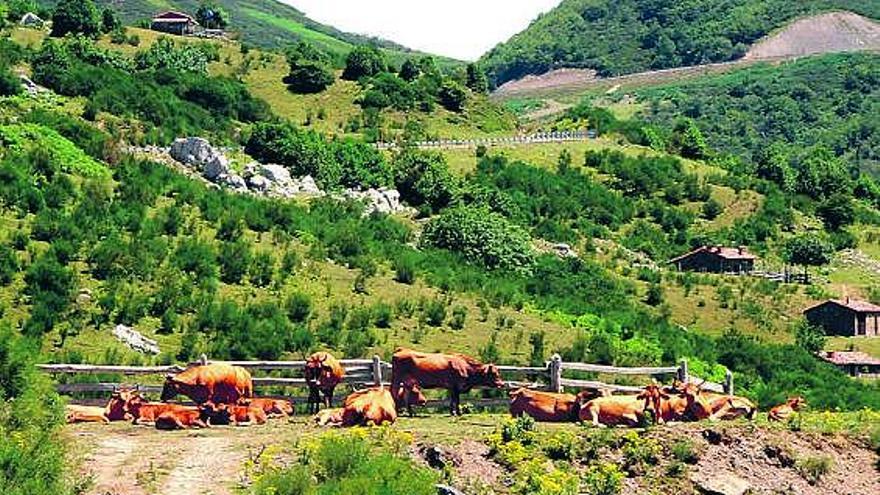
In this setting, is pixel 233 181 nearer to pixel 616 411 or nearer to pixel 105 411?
pixel 105 411

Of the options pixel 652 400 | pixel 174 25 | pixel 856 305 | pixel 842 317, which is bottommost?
pixel 842 317

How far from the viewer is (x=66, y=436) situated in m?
22.0

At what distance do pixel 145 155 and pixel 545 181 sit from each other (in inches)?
1104

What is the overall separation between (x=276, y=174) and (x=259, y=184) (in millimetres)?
2270

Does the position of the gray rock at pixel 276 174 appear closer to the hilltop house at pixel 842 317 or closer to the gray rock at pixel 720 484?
the hilltop house at pixel 842 317

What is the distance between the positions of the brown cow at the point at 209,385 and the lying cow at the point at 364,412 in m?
1.89

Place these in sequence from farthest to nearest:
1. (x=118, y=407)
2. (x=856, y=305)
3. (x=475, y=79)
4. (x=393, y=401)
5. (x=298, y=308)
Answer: (x=475, y=79) → (x=856, y=305) → (x=298, y=308) → (x=118, y=407) → (x=393, y=401)

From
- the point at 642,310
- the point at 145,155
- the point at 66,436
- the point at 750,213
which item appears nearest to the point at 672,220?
the point at 750,213

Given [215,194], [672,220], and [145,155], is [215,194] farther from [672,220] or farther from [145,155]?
[672,220]

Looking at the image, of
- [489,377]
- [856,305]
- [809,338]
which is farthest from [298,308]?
[856,305]

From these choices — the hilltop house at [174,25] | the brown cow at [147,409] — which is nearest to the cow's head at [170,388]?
the brown cow at [147,409]

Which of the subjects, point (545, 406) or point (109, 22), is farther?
point (109, 22)

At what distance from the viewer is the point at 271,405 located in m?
25.6

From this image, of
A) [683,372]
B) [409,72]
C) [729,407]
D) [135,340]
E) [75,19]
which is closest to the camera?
[729,407]
